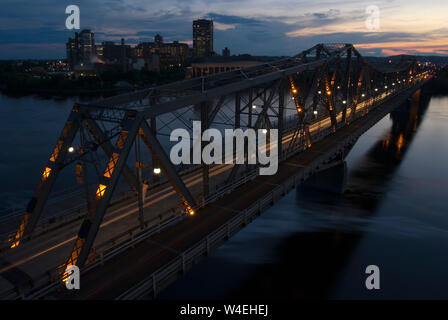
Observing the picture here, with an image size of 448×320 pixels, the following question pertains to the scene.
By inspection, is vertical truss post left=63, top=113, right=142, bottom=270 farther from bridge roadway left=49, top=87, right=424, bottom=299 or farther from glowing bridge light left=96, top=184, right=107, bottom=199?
bridge roadway left=49, top=87, right=424, bottom=299

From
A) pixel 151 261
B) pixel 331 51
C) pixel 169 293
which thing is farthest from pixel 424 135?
pixel 151 261

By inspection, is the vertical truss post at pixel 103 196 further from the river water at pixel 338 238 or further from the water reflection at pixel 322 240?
the water reflection at pixel 322 240

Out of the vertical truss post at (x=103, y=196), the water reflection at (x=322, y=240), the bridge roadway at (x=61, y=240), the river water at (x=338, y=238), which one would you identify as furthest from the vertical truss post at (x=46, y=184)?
the water reflection at (x=322, y=240)


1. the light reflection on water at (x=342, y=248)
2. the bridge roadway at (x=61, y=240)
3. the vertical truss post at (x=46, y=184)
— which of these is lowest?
the light reflection on water at (x=342, y=248)

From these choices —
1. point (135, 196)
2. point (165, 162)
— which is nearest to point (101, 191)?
point (165, 162)

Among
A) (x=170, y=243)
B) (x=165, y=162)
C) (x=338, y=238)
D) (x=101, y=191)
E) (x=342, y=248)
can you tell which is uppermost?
(x=165, y=162)

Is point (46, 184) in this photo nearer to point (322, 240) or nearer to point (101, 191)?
point (101, 191)

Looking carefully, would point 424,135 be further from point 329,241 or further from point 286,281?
point 286,281
